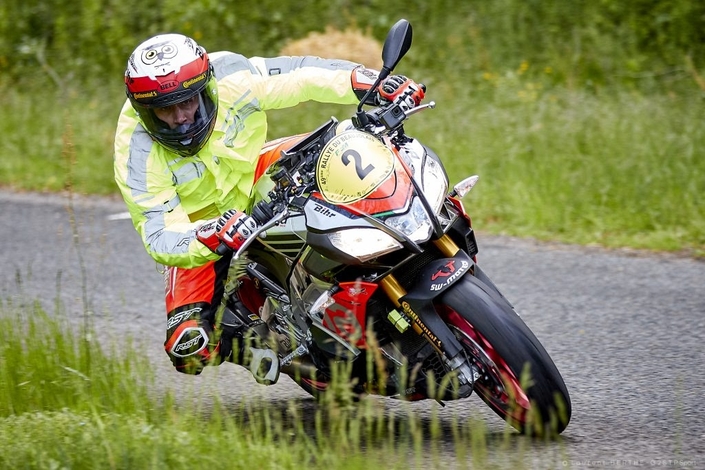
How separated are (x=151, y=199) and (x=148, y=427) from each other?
3.92 ft

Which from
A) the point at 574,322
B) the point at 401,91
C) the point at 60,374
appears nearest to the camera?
the point at 401,91

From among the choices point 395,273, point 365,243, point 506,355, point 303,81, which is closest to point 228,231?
point 365,243

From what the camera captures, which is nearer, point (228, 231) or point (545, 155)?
point (228, 231)

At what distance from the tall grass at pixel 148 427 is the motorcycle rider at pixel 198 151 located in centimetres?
32

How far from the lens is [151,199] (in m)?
4.68

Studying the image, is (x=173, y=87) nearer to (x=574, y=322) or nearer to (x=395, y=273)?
(x=395, y=273)

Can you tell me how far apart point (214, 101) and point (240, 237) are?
960 millimetres

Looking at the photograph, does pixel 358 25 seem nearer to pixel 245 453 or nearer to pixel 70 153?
pixel 70 153

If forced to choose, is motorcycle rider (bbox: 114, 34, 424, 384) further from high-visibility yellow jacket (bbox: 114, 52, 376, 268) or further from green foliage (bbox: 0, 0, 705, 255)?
green foliage (bbox: 0, 0, 705, 255)

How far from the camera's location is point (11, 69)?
15469mm

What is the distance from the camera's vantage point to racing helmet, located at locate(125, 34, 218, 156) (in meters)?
4.50

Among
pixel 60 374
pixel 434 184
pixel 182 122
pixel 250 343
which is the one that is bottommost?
pixel 60 374

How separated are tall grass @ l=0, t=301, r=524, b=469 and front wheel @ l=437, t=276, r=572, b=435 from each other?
157 millimetres

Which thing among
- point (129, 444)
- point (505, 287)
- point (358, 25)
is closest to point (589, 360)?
point (505, 287)
